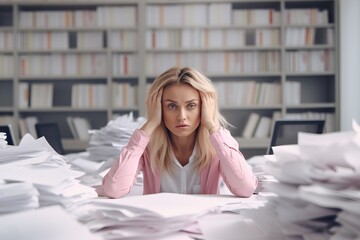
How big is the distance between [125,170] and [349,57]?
3471 mm

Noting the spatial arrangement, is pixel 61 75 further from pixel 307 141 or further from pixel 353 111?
pixel 307 141

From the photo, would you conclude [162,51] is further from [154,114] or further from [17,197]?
[17,197]

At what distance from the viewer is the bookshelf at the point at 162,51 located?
4.43 m

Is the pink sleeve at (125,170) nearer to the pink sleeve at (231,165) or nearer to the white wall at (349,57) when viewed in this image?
the pink sleeve at (231,165)

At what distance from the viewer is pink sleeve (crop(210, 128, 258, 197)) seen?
1325 millimetres

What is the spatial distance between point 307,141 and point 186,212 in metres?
0.24

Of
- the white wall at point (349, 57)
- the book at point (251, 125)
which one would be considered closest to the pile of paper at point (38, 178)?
the book at point (251, 125)

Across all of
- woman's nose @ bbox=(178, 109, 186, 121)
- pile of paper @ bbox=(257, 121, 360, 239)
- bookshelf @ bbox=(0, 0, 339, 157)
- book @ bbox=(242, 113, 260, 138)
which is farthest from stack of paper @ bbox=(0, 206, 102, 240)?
book @ bbox=(242, 113, 260, 138)

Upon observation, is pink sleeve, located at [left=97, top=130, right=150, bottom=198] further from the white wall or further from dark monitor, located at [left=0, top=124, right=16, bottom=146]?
the white wall

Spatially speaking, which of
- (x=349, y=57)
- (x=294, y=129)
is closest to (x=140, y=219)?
(x=294, y=129)

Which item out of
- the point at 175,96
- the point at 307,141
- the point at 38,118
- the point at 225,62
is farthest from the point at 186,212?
the point at 38,118

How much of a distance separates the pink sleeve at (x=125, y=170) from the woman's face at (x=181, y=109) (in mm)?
107

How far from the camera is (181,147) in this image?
5.09 ft

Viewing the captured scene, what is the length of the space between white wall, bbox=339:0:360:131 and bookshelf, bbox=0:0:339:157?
0.27 ft
